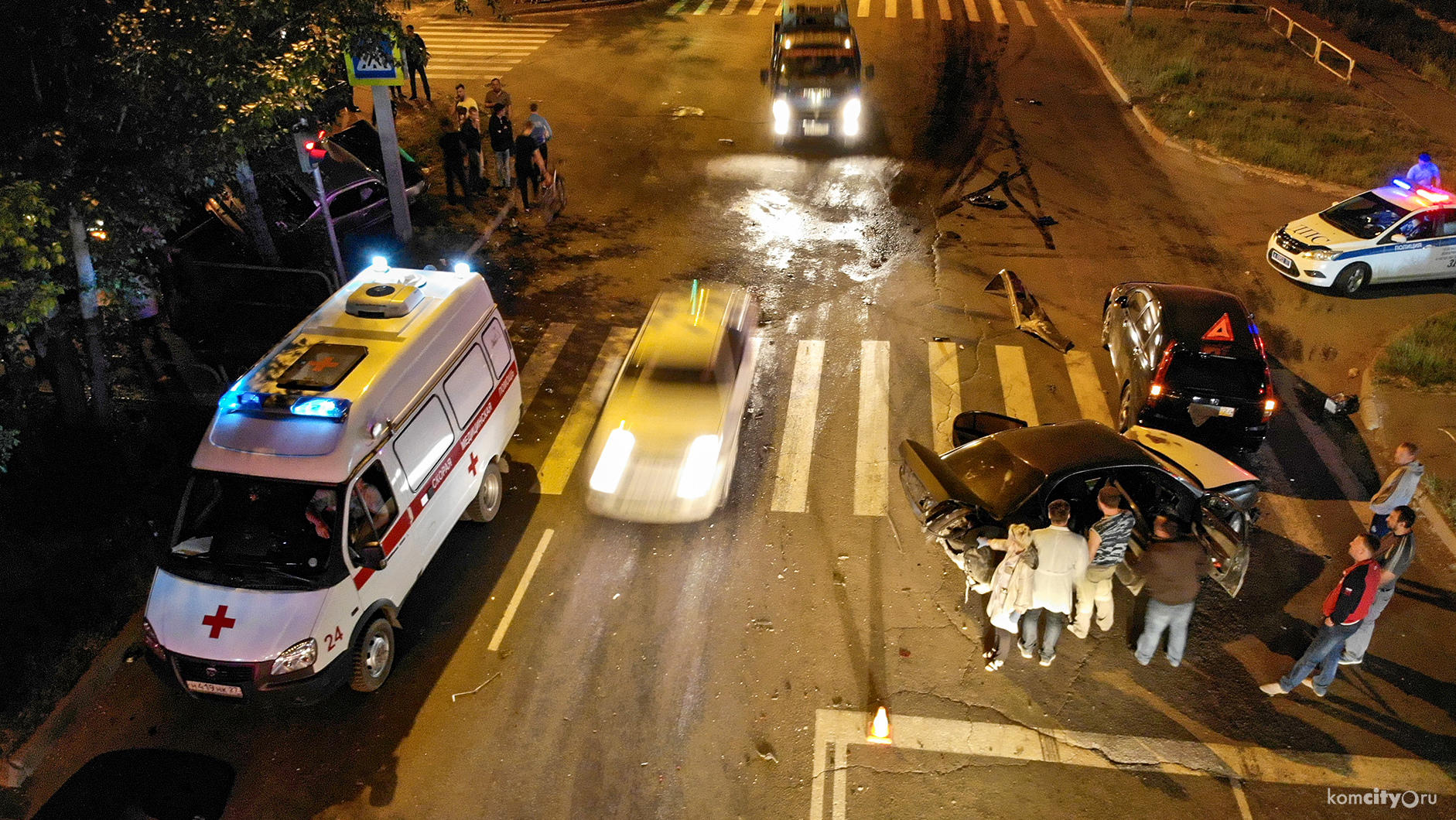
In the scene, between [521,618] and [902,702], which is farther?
[521,618]

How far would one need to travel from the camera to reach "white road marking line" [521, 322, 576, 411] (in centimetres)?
1204

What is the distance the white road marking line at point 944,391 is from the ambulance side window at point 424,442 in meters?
5.87

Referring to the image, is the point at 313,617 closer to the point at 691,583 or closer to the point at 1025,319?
the point at 691,583

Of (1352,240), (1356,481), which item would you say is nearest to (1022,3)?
(1352,240)

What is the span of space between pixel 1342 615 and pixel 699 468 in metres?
5.94

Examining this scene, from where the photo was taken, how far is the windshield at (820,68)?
64.5ft

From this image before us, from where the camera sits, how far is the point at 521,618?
28.0 feet

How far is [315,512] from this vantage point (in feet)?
24.4

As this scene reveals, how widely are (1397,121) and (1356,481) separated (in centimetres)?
1699

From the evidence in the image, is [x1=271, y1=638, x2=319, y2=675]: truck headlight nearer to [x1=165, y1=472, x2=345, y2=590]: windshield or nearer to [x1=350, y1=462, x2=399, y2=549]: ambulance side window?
[x1=165, y1=472, x2=345, y2=590]: windshield

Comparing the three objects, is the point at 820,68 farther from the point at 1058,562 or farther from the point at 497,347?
the point at 1058,562

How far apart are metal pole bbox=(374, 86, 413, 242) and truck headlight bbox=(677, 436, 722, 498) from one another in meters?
8.59

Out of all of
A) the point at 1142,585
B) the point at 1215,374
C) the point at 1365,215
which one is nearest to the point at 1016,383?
the point at 1215,374

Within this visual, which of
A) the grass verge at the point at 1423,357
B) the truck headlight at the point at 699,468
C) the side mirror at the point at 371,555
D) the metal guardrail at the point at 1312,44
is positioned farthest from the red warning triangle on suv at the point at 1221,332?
the metal guardrail at the point at 1312,44
